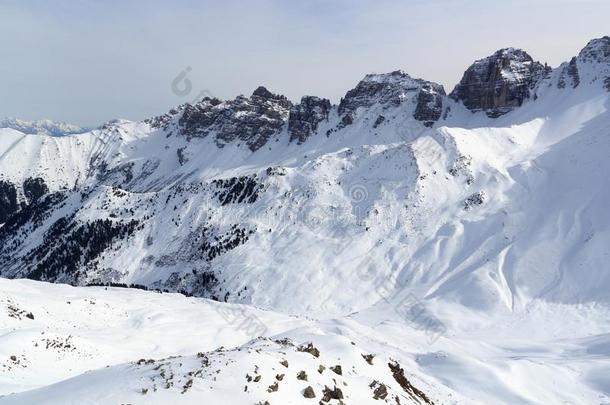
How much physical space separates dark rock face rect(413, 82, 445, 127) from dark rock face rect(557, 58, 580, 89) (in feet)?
131

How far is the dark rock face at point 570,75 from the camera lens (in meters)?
167

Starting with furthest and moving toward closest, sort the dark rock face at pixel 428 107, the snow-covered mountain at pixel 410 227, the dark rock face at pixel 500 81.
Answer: the dark rock face at pixel 428 107
the dark rock face at pixel 500 81
the snow-covered mountain at pixel 410 227

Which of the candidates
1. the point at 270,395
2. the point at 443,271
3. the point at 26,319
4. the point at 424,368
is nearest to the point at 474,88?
the point at 443,271

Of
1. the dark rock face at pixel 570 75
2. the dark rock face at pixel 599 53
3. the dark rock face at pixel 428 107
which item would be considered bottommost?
the dark rock face at pixel 428 107

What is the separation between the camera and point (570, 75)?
557 feet

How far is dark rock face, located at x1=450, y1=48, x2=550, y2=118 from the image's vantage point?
575 ft

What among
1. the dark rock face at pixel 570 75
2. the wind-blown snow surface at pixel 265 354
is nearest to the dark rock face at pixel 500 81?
the dark rock face at pixel 570 75

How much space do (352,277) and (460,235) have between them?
2555cm

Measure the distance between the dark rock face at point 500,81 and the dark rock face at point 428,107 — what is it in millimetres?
10212

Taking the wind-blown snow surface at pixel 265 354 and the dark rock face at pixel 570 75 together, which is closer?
the wind-blown snow surface at pixel 265 354

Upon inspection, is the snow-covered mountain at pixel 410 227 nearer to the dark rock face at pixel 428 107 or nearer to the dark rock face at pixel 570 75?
the dark rock face at pixel 570 75

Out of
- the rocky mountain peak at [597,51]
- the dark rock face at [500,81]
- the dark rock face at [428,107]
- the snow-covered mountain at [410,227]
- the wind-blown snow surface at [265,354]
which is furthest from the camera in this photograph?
the dark rock face at [428,107]

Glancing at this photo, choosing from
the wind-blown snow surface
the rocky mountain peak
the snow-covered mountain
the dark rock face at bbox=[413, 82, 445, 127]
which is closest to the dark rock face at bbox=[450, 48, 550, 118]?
the snow-covered mountain

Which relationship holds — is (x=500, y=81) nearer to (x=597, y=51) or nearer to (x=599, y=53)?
(x=597, y=51)
